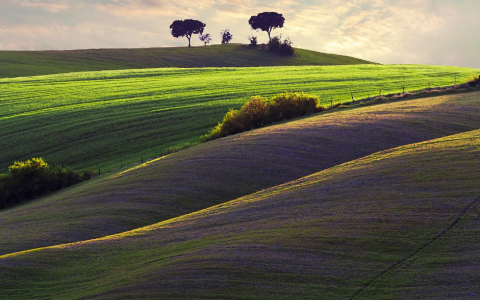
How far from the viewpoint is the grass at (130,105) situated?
42.9 metres

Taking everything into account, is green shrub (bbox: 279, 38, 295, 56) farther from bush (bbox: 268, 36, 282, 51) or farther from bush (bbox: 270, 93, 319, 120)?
bush (bbox: 270, 93, 319, 120)

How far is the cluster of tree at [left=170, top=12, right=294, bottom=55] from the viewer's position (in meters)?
125

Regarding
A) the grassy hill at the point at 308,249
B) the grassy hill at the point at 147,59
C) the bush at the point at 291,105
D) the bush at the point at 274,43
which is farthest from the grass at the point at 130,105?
the bush at the point at 274,43

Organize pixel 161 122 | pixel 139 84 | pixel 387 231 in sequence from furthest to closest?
pixel 139 84
pixel 161 122
pixel 387 231

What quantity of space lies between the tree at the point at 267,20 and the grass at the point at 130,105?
67676 mm

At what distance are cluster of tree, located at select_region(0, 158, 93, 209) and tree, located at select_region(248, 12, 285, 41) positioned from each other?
382 ft

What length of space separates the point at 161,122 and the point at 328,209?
3234cm

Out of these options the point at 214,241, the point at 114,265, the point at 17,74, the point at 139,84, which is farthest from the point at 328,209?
the point at 17,74

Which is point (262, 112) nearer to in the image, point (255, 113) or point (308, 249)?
point (255, 113)

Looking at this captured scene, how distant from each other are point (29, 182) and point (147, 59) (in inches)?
3131

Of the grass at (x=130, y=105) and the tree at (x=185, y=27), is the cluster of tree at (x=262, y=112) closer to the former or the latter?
the grass at (x=130, y=105)

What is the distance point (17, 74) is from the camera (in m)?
86.9

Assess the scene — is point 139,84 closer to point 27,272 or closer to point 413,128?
point 413,128

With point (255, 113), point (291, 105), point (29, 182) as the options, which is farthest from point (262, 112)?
point (29, 182)
